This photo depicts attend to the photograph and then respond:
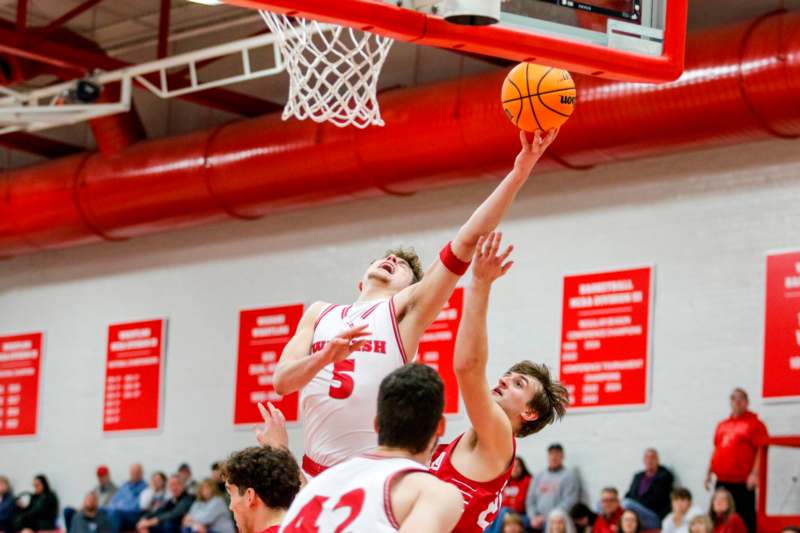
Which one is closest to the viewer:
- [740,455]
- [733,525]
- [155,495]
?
[733,525]

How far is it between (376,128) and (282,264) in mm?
3965

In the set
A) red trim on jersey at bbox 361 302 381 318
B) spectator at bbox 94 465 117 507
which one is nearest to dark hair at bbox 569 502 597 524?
spectator at bbox 94 465 117 507

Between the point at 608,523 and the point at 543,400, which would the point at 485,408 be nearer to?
the point at 543,400

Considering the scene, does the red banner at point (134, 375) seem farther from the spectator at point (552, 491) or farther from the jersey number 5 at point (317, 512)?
the jersey number 5 at point (317, 512)

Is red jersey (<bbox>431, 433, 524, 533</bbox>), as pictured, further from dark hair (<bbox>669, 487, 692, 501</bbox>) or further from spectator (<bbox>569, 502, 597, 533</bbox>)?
spectator (<bbox>569, 502, 597, 533</bbox>)

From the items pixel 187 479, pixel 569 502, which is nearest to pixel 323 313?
pixel 569 502

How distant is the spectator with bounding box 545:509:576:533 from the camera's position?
1530cm

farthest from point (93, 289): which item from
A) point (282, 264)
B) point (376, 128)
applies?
point (376, 128)

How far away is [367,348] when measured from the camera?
6.00 metres

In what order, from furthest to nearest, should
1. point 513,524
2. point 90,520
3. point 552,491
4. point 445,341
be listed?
point 90,520 < point 445,341 < point 552,491 < point 513,524

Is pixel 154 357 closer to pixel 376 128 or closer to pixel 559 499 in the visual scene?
pixel 376 128

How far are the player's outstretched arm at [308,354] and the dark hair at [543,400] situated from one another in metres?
0.76

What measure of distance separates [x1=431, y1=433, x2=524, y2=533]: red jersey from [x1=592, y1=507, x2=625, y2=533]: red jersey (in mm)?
9995

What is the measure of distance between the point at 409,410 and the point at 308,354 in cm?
192
